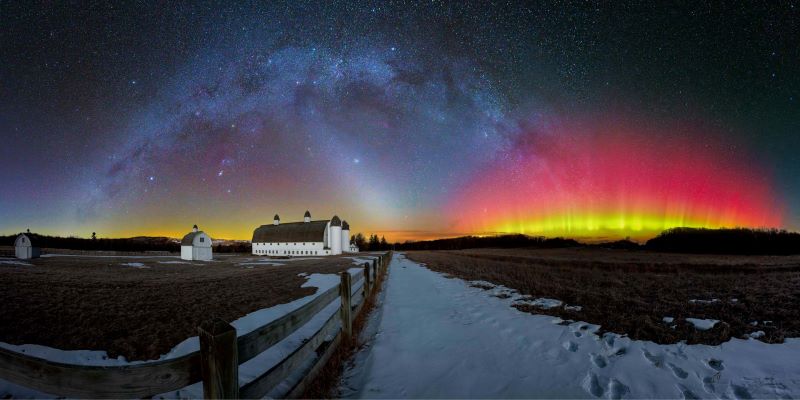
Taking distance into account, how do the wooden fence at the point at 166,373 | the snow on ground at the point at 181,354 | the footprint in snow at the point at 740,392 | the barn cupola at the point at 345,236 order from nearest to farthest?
1. the wooden fence at the point at 166,373
2. the footprint in snow at the point at 740,392
3. the snow on ground at the point at 181,354
4. the barn cupola at the point at 345,236

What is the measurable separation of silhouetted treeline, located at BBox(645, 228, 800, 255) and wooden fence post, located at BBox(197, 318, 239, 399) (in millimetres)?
117103

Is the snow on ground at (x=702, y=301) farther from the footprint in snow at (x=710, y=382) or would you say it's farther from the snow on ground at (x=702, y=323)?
the footprint in snow at (x=710, y=382)

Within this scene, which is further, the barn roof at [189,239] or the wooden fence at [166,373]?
the barn roof at [189,239]

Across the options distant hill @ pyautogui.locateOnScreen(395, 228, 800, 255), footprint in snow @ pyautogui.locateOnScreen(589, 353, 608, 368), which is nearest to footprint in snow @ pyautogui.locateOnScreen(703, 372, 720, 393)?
footprint in snow @ pyautogui.locateOnScreen(589, 353, 608, 368)

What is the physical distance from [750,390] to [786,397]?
1.02 ft

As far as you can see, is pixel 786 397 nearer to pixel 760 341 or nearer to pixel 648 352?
pixel 648 352

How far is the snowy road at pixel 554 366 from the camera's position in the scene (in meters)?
4.23

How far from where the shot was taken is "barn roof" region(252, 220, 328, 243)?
7550 centimetres

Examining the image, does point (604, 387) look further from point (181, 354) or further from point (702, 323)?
point (181, 354)

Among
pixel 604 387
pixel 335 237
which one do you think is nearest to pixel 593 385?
pixel 604 387

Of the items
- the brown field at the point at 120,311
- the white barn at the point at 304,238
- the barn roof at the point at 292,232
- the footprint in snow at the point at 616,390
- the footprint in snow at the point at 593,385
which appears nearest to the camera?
the footprint in snow at the point at 616,390

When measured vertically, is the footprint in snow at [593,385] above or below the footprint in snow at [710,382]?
below

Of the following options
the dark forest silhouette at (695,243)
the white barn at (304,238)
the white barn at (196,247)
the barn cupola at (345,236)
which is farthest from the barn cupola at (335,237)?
the dark forest silhouette at (695,243)

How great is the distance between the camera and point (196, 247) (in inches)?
2032
